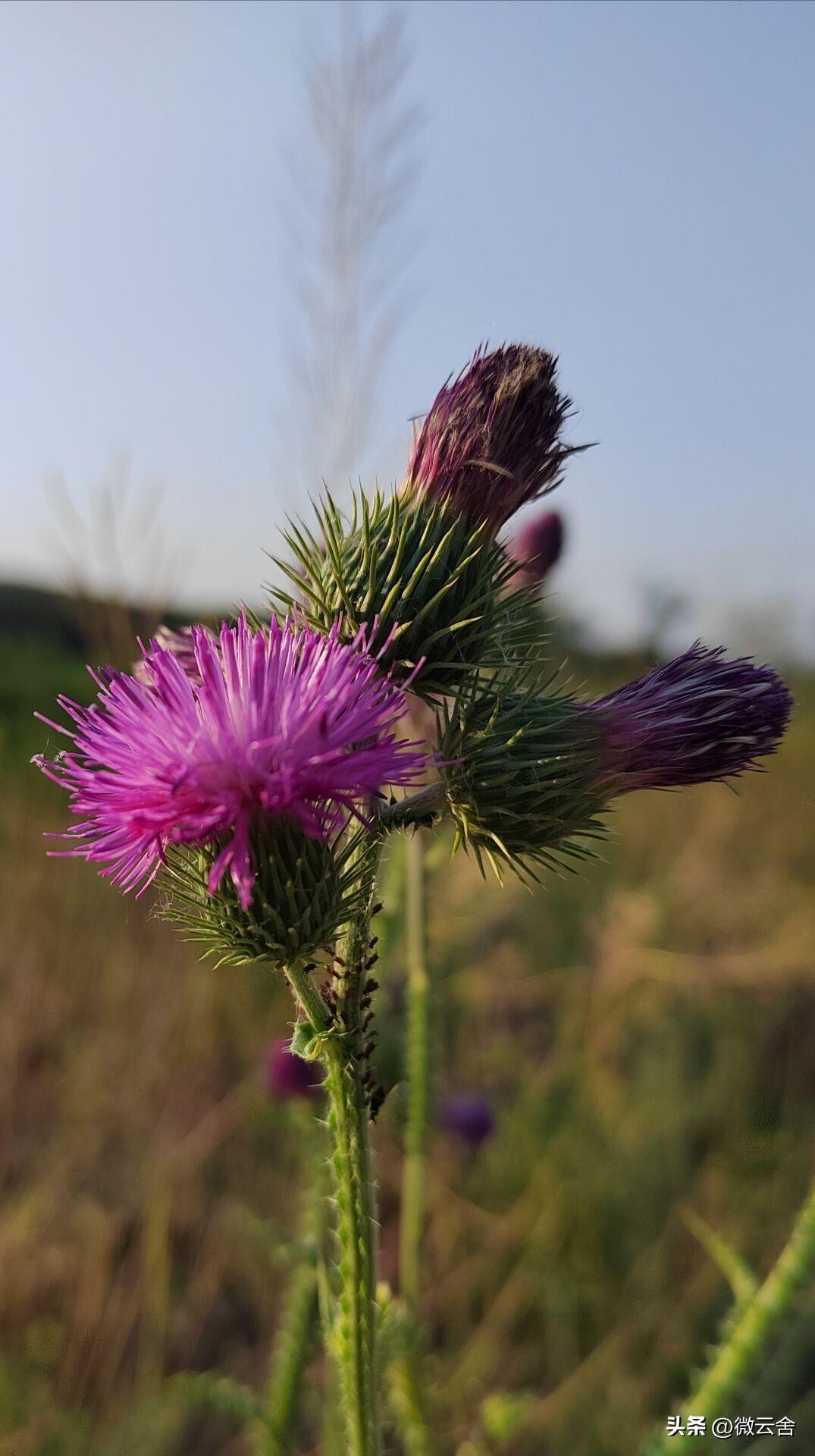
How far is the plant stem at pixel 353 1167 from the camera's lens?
3.66ft

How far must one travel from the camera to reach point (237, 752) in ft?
3.61

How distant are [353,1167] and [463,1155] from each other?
8.57 ft

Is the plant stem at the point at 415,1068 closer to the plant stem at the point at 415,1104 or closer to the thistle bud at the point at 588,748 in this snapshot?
the plant stem at the point at 415,1104

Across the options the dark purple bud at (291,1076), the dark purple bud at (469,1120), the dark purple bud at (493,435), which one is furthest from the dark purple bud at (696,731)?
the dark purple bud at (469,1120)

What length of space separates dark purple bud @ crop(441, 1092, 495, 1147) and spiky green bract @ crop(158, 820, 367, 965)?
207 cm

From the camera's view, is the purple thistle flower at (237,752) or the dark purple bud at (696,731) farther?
the dark purple bud at (696,731)

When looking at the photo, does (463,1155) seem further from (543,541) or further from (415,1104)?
(543,541)

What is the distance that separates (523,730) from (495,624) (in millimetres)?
258

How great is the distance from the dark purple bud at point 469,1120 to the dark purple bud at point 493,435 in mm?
2158

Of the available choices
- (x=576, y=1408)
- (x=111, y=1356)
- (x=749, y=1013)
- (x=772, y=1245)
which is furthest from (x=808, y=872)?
(x=111, y=1356)

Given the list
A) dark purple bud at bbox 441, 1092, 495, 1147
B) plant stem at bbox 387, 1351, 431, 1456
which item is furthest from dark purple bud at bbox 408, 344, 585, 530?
dark purple bud at bbox 441, 1092, 495, 1147

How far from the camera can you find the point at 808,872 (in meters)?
6.11

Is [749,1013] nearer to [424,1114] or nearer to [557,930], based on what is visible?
[557,930]

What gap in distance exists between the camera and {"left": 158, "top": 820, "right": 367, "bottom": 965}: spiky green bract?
1118mm
